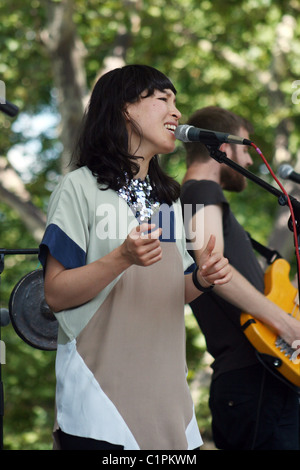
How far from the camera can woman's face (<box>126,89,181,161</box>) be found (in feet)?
6.61

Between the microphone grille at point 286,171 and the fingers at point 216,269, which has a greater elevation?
the microphone grille at point 286,171

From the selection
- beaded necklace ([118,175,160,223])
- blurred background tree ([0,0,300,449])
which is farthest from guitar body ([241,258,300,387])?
blurred background tree ([0,0,300,449])

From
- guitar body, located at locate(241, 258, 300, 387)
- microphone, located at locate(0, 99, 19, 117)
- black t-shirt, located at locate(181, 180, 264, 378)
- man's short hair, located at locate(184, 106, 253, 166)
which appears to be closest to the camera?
microphone, located at locate(0, 99, 19, 117)

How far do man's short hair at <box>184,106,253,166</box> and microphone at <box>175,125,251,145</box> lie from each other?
77 cm

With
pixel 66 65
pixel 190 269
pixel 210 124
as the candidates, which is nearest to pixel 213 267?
pixel 190 269

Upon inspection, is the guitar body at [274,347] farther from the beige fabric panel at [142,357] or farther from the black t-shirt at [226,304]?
the beige fabric panel at [142,357]

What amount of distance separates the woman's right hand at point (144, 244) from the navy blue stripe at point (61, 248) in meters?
0.21

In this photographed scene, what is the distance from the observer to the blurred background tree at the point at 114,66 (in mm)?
6883

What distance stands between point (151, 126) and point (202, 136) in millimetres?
191

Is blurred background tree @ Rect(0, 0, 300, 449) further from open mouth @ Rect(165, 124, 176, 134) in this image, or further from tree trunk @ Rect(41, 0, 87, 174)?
open mouth @ Rect(165, 124, 176, 134)

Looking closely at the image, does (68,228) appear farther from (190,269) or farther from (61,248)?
(190,269)

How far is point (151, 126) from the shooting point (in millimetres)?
2016

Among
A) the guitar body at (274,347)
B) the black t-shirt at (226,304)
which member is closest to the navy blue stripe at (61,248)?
the black t-shirt at (226,304)
